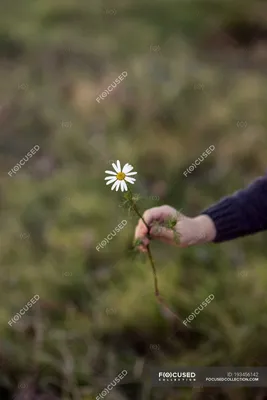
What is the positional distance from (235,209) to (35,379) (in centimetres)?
36

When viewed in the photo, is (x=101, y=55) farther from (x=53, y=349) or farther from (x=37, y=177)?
(x=53, y=349)

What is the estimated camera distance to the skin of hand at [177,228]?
0.56 metres

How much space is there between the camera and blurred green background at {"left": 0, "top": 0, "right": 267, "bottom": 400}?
743 mm

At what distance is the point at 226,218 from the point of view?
58 centimetres

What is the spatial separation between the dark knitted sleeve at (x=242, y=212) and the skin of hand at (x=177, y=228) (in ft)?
0.04

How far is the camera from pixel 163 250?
0.85 m
